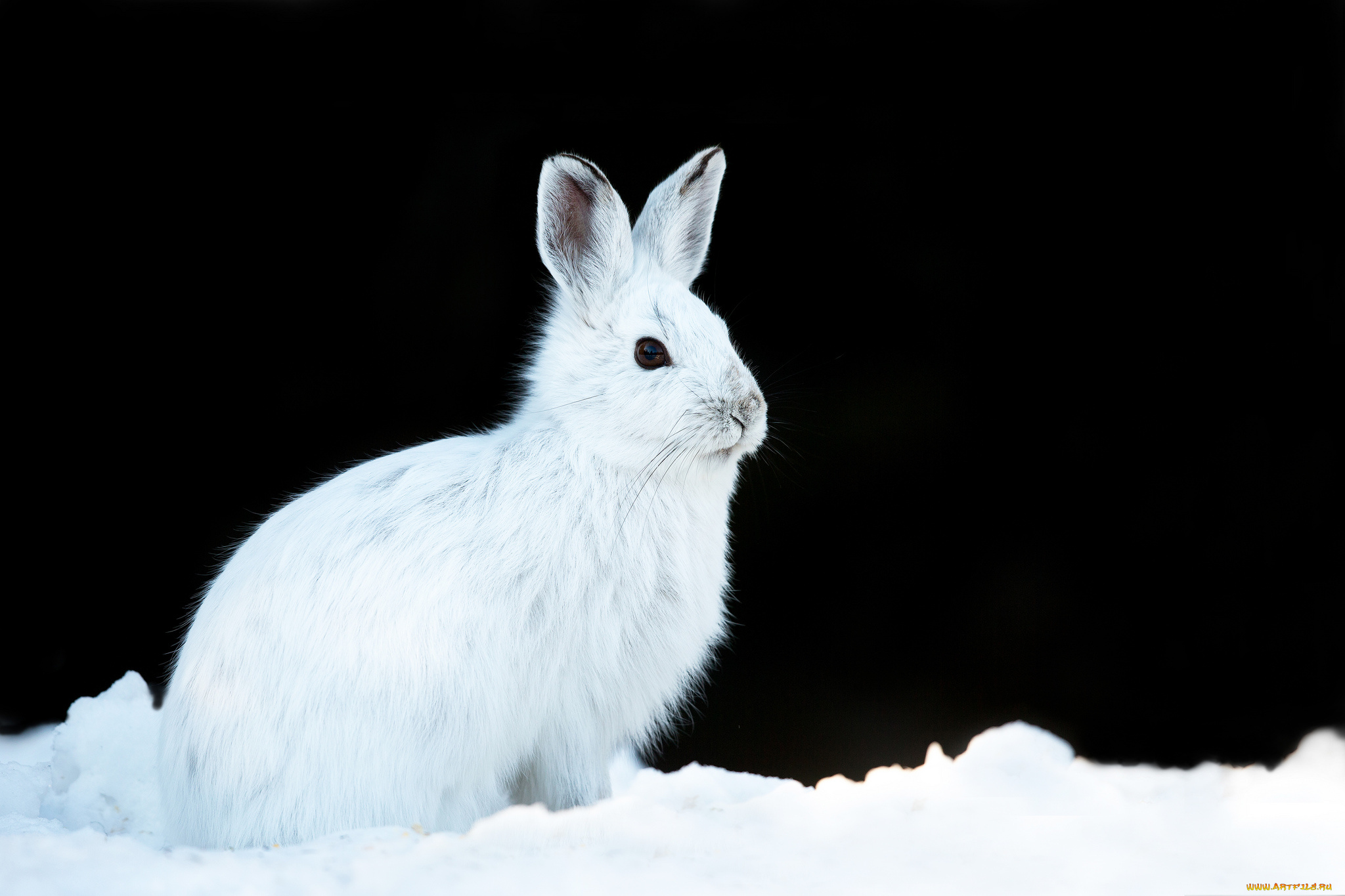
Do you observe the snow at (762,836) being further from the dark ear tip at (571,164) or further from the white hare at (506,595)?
the dark ear tip at (571,164)

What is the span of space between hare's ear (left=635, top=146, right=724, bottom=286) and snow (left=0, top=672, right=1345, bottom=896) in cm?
139

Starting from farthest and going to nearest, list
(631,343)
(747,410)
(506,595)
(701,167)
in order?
(701,167)
(631,343)
(747,410)
(506,595)

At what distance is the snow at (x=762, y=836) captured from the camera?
1.71 meters

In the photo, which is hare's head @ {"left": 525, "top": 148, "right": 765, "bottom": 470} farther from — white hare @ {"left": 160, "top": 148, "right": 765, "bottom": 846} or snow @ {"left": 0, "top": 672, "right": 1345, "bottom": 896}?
snow @ {"left": 0, "top": 672, "right": 1345, "bottom": 896}

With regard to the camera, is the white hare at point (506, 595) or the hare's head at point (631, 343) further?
the hare's head at point (631, 343)

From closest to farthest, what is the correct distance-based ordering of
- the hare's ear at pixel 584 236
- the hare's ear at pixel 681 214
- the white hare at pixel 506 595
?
the white hare at pixel 506 595 → the hare's ear at pixel 584 236 → the hare's ear at pixel 681 214

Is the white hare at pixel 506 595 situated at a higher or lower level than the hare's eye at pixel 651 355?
lower

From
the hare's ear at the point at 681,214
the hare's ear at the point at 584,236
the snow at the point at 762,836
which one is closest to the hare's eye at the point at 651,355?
the hare's ear at the point at 584,236

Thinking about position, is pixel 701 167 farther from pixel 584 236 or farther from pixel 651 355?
pixel 651 355

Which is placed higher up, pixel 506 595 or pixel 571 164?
pixel 571 164

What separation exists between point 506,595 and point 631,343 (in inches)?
26.3

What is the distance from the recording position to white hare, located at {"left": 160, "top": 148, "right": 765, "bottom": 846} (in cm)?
203

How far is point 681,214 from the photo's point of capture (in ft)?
8.23

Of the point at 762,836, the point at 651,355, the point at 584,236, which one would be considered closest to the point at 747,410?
the point at 651,355
